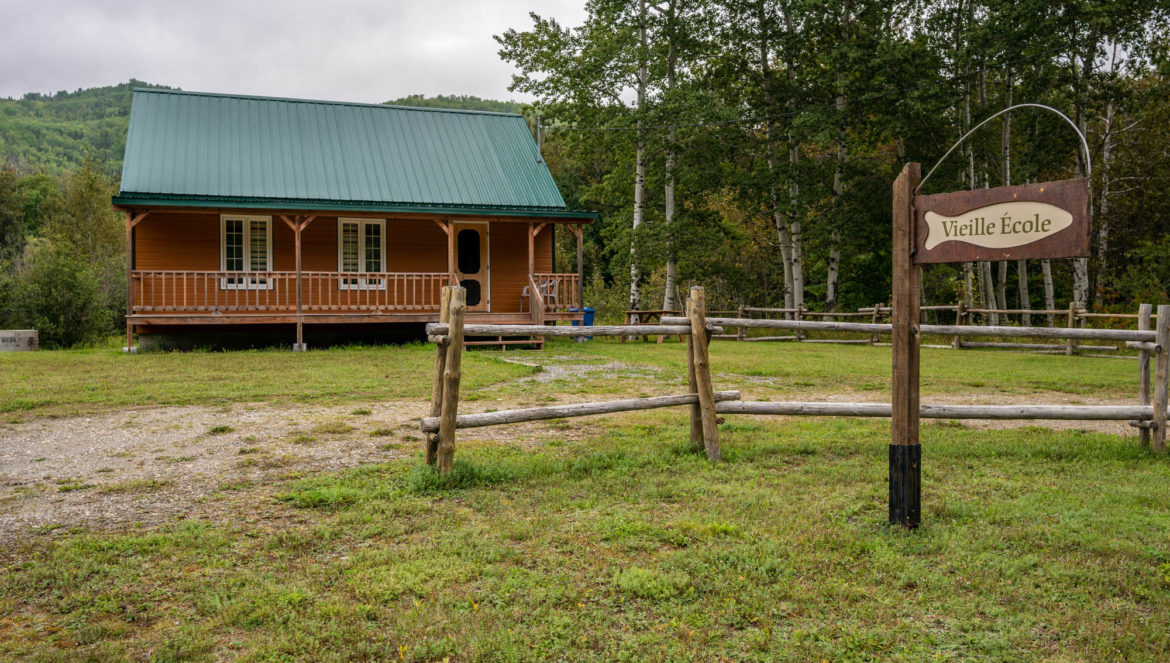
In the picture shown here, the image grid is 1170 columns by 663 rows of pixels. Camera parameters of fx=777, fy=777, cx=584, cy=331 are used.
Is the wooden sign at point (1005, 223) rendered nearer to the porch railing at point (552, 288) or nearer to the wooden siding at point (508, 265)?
the porch railing at point (552, 288)

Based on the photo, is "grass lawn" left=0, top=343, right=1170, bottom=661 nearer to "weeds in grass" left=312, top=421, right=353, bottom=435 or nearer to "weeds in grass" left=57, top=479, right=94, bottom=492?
"weeds in grass" left=57, top=479, right=94, bottom=492

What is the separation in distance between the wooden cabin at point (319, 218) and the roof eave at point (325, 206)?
0.04m

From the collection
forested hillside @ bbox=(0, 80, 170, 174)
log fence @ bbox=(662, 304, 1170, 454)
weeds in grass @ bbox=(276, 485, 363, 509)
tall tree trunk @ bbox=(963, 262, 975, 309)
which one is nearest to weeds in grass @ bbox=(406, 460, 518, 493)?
weeds in grass @ bbox=(276, 485, 363, 509)

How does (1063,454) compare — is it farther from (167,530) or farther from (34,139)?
(34,139)

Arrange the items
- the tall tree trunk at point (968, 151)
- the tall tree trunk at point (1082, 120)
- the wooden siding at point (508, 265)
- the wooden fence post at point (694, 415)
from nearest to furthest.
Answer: the wooden fence post at point (694, 415) < the wooden siding at point (508, 265) < the tall tree trunk at point (1082, 120) < the tall tree trunk at point (968, 151)

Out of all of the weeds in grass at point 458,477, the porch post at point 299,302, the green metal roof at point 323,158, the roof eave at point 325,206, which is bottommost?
the weeds in grass at point 458,477

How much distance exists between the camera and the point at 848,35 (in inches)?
1054

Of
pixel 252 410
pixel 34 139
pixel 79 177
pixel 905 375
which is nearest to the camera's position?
pixel 905 375

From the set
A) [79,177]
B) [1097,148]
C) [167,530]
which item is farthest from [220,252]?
[79,177]

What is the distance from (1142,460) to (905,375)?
3.84 meters

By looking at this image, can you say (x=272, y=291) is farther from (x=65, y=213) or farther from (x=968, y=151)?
(x=65, y=213)

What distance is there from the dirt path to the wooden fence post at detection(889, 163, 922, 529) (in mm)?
3983

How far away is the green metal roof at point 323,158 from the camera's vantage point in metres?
19.0

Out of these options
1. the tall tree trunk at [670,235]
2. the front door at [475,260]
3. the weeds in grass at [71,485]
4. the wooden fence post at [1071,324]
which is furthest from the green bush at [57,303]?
the wooden fence post at [1071,324]
